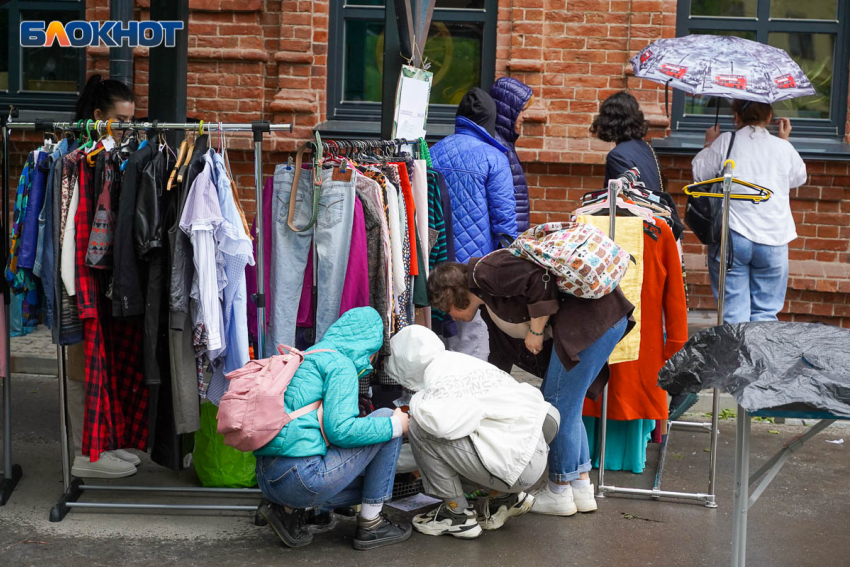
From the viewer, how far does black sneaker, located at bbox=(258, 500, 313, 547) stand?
14.7 feet

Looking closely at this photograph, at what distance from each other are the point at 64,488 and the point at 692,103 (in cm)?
562

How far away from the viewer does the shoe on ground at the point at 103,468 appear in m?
5.30

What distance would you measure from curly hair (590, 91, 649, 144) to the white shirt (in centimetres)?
62

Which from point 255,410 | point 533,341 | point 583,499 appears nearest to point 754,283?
point 583,499

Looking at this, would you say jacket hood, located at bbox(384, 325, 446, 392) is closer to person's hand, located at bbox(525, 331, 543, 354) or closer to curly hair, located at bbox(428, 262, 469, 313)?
curly hair, located at bbox(428, 262, 469, 313)

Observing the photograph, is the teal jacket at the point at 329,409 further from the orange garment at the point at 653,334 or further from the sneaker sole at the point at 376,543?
the orange garment at the point at 653,334

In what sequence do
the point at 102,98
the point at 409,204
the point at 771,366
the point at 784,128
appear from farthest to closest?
the point at 784,128 → the point at 102,98 → the point at 409,204 → the point at 771,366

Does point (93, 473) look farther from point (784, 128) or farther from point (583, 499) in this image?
point (784, 128)

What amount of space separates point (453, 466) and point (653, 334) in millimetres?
1512

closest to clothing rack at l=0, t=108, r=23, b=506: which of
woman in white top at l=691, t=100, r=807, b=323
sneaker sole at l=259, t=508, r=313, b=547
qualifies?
sneaker sole at l=259, t=508, r=313, b=547

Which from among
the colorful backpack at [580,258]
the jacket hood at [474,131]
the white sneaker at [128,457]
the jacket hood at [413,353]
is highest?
the jacket hood at [474,131]

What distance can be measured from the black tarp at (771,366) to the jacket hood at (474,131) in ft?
7.53

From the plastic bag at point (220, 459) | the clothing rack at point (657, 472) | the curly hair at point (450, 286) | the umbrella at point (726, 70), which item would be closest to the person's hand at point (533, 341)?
the curly hair at point (450, 286)

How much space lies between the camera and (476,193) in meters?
5.78
